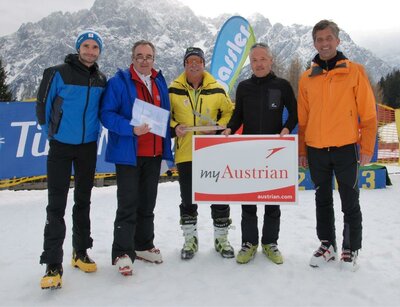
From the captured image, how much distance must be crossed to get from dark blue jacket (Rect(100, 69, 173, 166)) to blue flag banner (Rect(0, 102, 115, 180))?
4653 mm

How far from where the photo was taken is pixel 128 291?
290 cm

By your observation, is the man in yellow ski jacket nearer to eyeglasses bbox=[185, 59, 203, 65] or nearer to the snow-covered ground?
eyeglasses bbox=[185, 59, 203, 65]

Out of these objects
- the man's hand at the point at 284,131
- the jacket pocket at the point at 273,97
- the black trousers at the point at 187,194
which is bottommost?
the black trousers at the point at 187,194

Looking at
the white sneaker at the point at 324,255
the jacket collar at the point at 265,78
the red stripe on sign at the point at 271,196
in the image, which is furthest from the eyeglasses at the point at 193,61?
the white sneaker at the point at 324,255

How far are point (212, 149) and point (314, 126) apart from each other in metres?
0.96

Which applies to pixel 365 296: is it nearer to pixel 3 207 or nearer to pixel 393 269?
pixel 393 269

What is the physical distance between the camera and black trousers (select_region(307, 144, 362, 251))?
10.5 feet

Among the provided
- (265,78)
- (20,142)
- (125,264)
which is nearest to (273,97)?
(265,78)

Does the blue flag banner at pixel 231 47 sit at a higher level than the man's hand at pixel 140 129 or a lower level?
higher

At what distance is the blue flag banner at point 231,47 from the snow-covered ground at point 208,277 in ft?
20.6

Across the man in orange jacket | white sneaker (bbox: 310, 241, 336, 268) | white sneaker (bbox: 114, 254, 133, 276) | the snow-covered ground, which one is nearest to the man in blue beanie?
the snow-covered ground

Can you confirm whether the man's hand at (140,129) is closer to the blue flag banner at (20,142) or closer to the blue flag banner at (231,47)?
the blue flag banner at (20,142)

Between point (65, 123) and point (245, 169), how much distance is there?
5.44 ft

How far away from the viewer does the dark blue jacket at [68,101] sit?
114 inches
